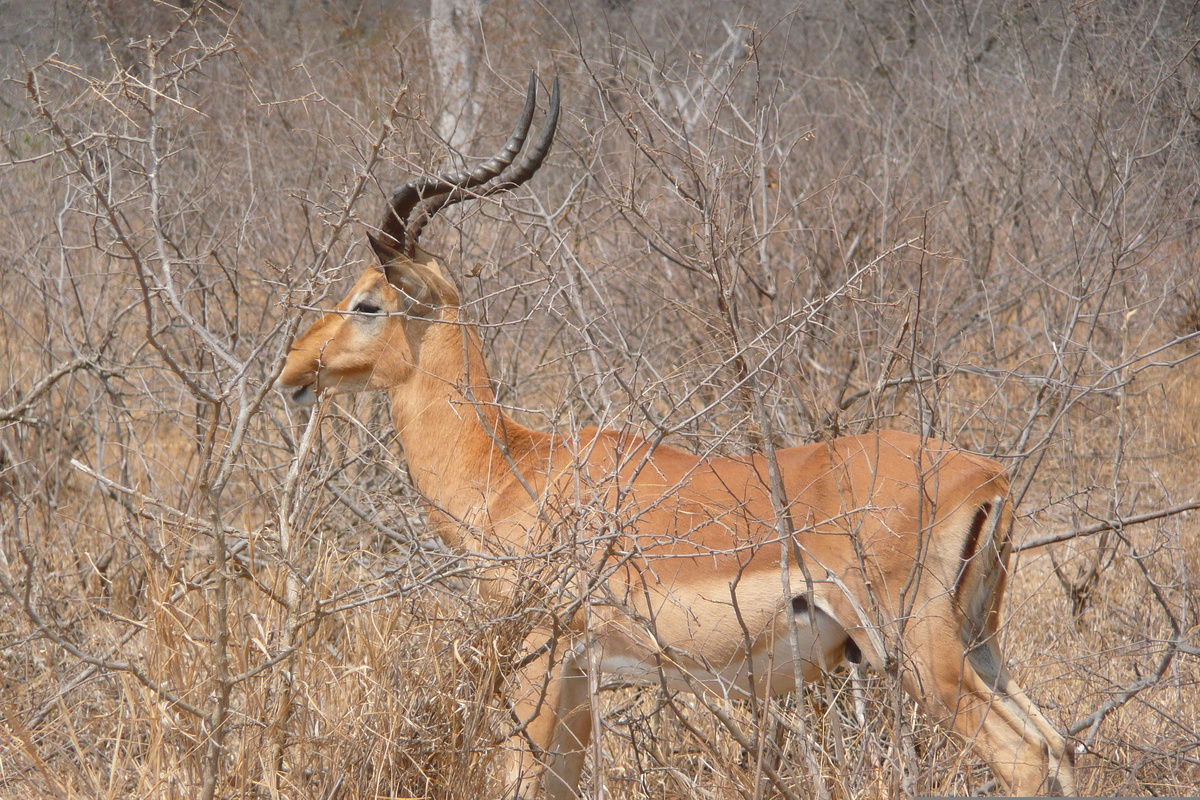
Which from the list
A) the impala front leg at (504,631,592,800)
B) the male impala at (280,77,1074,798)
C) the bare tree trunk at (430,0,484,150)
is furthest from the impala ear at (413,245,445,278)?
the bare tree trunk at (430,0,484,150)

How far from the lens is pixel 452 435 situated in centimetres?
418

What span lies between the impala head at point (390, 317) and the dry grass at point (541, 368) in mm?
191

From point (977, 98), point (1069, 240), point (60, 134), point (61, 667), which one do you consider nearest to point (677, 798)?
point (61, 667)

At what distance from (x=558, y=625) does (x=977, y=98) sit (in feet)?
20.9

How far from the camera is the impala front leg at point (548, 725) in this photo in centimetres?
331

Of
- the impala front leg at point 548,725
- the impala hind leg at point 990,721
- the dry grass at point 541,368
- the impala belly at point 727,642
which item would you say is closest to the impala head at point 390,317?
the dry grass at point 541,368

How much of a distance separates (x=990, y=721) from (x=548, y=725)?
1.36m

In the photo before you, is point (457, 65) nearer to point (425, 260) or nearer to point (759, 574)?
A: point (425, 260)

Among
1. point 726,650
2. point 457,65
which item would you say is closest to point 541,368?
point 726,650

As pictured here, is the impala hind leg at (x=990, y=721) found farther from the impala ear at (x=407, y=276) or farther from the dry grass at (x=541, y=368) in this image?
the impala ear at (x=407, y=276)

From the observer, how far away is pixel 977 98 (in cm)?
809

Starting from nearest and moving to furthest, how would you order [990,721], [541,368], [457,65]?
[990,721] < [541,368] < [457,65]

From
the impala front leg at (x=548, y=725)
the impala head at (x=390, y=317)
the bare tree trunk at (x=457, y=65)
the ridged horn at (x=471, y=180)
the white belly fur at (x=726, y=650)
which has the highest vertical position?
the bare tree trunk at (x=457, y=65)

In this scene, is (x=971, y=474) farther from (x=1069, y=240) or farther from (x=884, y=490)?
(x=1069, y=240)
